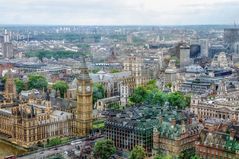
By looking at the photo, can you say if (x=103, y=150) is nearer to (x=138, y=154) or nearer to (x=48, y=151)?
(x=138, y=154)

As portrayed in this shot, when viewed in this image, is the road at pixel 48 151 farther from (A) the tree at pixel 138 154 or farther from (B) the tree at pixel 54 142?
(A) the tree at pixel 138 154

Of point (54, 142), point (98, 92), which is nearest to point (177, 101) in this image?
point (98, 92)

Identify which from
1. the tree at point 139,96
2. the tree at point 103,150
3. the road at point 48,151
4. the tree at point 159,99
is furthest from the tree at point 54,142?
the tree at point 139,96

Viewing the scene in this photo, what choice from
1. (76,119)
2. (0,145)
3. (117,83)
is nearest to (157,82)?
(117,83)

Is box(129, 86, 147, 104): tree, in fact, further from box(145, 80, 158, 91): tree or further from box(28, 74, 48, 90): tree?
box(28, 74, 48, 90): tree

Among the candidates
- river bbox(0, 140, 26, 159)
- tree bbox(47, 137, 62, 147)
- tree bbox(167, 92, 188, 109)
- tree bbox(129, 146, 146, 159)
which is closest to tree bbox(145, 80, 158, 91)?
tree bbox(167, 92, 188, 109)

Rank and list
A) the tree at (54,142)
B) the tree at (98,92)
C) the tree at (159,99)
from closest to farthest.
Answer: the tree at (54,142), the tree at (159,99), the tree at (98,92)
